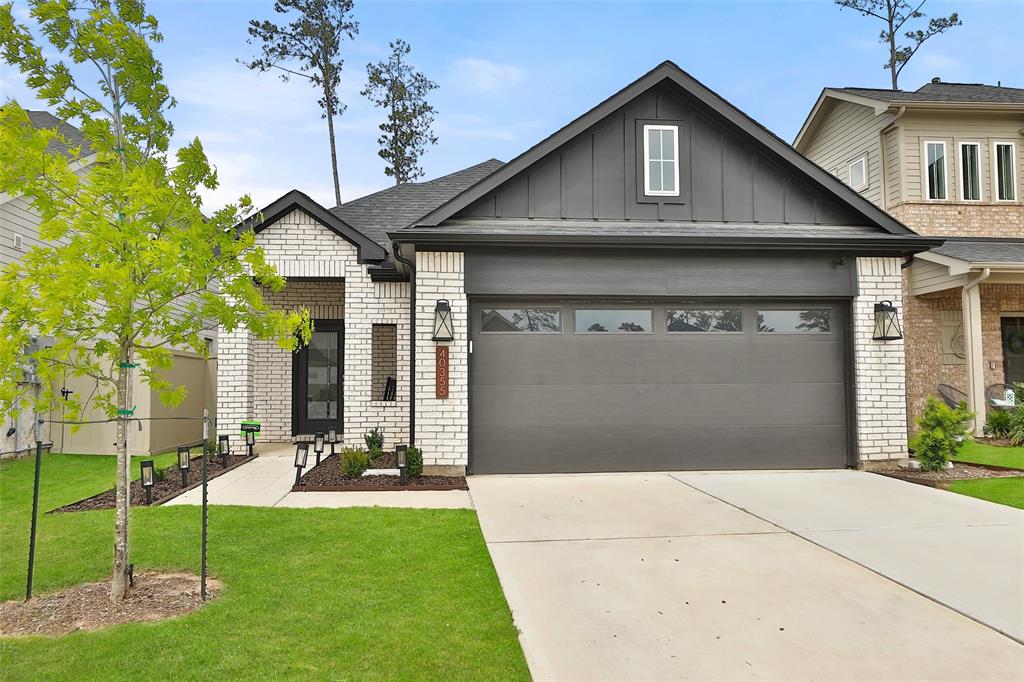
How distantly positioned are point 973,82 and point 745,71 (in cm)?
667

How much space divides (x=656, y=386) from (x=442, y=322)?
3.19 meters

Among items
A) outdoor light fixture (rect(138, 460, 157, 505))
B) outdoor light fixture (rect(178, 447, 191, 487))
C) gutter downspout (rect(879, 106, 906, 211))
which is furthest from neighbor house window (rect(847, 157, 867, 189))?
outdoor light fixture (rect(138, 460, 157, 505))

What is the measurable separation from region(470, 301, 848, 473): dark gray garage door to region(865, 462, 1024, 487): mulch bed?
0.57m

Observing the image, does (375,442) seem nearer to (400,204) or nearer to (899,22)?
(400,204)

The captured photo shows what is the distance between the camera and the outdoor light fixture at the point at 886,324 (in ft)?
28.3

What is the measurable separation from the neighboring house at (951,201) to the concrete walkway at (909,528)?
684 centimetres

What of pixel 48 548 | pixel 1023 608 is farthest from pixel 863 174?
pixel 48 548

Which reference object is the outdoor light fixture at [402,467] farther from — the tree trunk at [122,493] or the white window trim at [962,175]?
the white window trim at [962,175]

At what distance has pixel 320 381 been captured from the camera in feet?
40.1

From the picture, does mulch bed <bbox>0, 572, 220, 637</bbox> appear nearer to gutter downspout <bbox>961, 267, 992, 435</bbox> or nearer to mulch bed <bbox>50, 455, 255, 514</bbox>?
mulch bed <bbox>50, 455, 255, 514</bbox>

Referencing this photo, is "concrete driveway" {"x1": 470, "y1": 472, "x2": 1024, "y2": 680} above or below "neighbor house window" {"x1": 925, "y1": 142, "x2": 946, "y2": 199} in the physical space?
below

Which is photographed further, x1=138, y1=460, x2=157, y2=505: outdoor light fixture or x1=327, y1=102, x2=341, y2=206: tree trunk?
x1=327, y1=102, x2=341, y2=206: tree trunk

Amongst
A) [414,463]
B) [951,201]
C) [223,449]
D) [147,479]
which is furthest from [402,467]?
[951,201]

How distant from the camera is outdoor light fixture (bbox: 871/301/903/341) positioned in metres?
8.62
